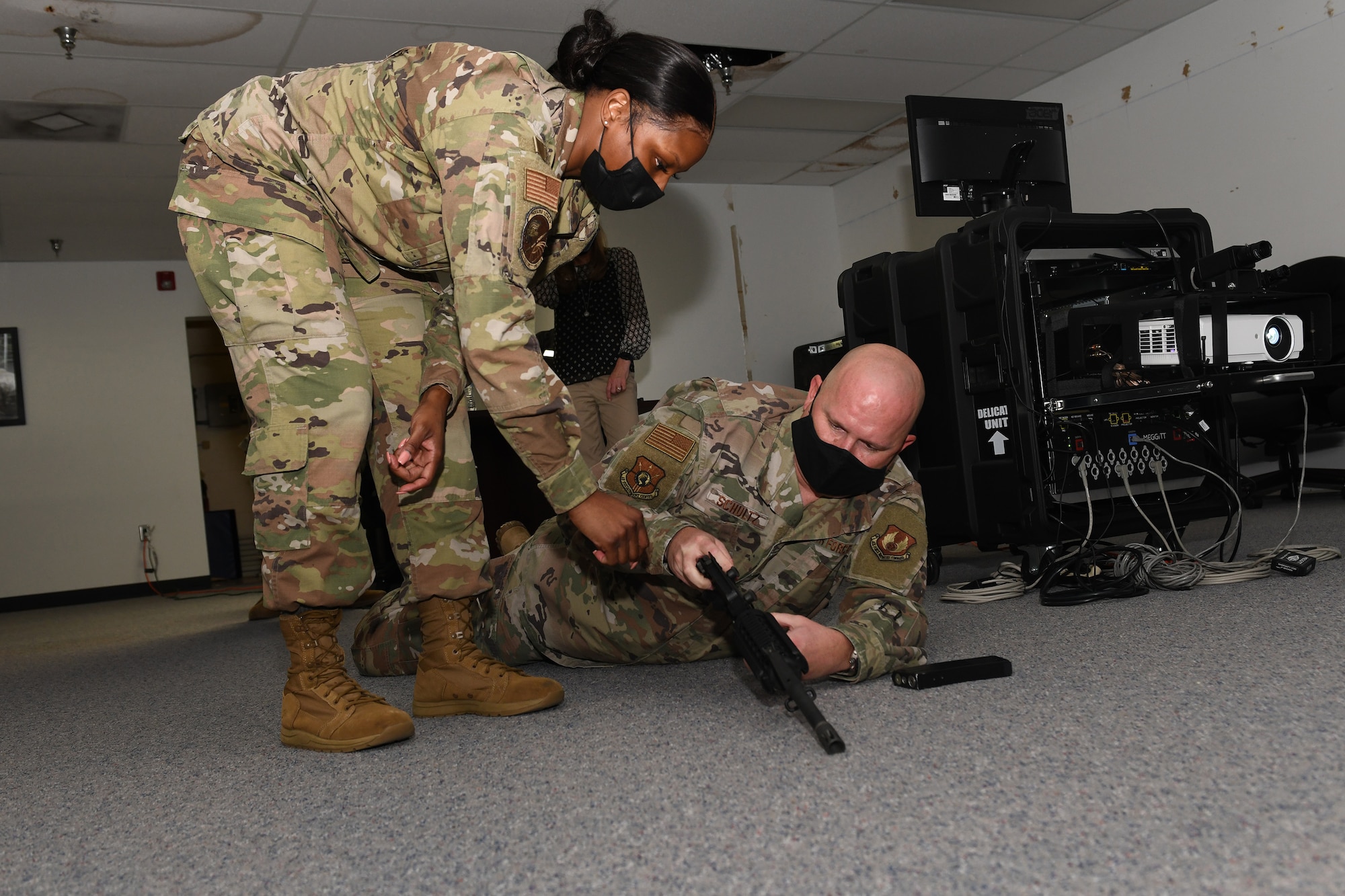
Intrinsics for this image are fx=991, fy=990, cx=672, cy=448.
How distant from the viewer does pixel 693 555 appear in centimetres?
120

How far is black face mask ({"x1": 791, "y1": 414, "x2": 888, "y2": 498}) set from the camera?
55.9 inches

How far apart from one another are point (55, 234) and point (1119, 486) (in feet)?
18.9

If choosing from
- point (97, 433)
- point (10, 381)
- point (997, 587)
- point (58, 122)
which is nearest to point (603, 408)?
point (997, 587)

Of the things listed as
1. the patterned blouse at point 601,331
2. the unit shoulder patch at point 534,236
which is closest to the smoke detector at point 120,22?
the patterned blouse at point 601,331

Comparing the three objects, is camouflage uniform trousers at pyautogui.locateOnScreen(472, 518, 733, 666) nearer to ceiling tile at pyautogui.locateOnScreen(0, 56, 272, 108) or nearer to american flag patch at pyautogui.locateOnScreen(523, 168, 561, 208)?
american flag patch at pyautogui.locateOnScreen(523, 168, 561, 208)

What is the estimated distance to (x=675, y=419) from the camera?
59.2 inches

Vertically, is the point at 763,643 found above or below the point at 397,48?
below

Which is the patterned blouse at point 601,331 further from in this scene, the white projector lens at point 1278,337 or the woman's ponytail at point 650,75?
the woman's ponytail at point 650,75

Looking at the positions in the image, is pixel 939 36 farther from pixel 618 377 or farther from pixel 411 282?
pixel 411 282

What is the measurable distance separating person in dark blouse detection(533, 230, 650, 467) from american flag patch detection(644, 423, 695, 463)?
81.4 inches

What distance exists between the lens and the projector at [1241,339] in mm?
2213

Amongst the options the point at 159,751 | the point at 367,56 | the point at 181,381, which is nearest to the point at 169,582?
the point at 181,381

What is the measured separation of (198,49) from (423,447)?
307 centimetres

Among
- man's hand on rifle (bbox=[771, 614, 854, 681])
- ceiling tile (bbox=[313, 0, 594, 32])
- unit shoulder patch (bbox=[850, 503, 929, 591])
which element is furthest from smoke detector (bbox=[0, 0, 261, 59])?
man's hand on rifle (bbox=[771, 614, 854, 681])
